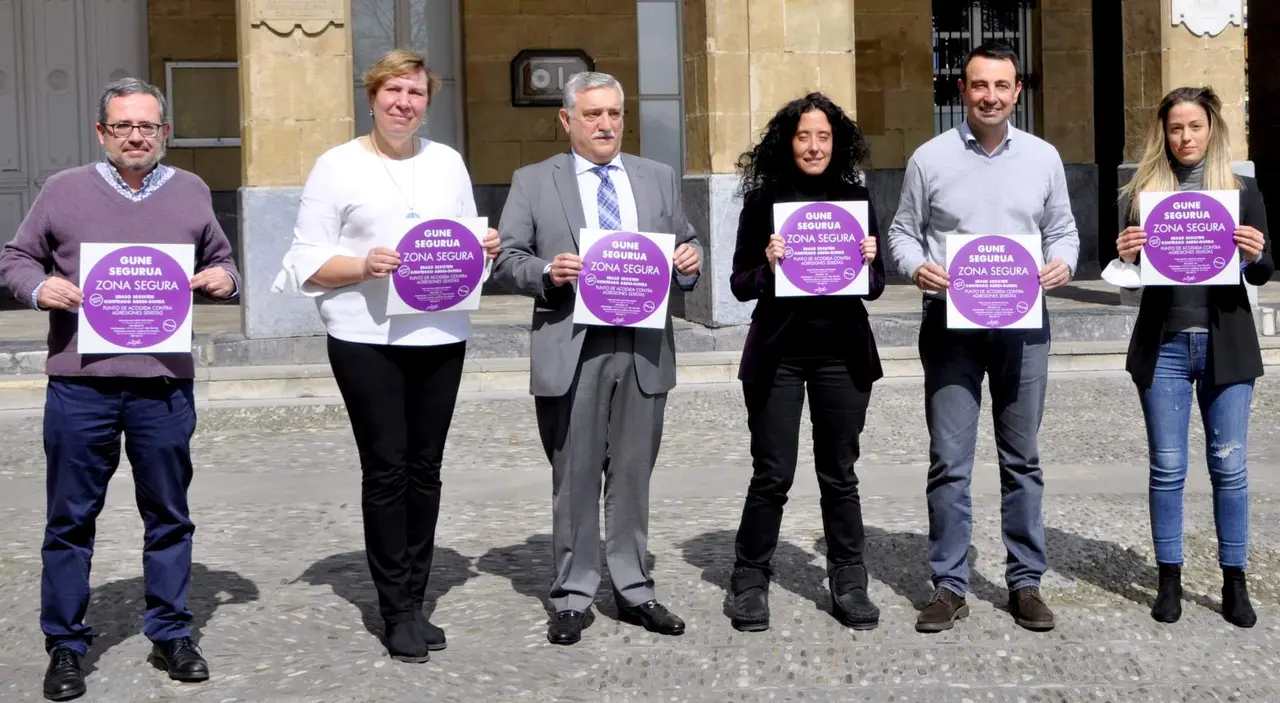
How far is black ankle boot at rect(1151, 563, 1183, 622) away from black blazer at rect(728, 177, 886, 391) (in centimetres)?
117

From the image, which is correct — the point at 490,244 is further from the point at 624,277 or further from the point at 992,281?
the point at 992,281

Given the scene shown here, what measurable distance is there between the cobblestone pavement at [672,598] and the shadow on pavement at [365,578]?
2 centimetres

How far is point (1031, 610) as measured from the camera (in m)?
5.81

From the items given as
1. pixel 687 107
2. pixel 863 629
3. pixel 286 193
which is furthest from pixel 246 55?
pixel 863 629

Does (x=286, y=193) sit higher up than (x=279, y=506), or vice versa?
(x=286, y=193)

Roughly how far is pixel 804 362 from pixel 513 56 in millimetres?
13337

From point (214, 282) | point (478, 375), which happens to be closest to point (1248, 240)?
point (214, 282)

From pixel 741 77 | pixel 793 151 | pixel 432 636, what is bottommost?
pixel 432 636

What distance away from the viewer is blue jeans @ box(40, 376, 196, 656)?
5.23 metres

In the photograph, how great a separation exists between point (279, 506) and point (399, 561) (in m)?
2.62

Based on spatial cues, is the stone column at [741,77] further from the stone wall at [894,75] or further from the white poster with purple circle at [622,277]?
the white poster with purple circle at [622,277]

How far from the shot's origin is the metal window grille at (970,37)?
63.7 feet

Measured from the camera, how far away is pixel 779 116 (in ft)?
19.0

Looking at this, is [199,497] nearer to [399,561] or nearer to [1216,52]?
[399,561]
